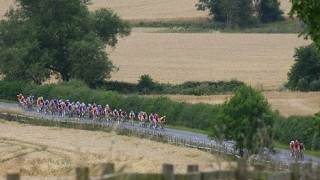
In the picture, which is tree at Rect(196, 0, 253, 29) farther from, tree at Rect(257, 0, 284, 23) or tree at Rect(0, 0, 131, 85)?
tree at Rect(0, 0, 131, 85)

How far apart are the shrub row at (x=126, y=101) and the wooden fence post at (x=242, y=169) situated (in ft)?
163

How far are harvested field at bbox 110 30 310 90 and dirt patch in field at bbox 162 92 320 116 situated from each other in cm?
930

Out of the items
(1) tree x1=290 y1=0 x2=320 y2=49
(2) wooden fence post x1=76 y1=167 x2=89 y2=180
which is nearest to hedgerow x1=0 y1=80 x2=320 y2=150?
(1) tree x1=290 y1=0 x2=320 y2=49

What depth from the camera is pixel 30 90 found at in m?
85.4

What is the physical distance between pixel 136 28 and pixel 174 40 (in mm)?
10269

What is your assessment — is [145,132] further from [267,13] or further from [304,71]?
[267,13]

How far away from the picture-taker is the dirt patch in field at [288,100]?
239 ft

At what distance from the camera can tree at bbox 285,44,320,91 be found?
89.9 m

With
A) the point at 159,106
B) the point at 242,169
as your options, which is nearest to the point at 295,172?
the point at 242,169

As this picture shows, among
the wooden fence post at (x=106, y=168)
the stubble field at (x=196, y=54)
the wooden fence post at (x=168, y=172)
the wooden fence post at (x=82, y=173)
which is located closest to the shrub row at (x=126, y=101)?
the stubble field at (x=196, y=54)

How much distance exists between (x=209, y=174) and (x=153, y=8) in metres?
150

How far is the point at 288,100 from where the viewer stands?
7931 cm

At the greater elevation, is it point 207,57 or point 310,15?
point 310,15

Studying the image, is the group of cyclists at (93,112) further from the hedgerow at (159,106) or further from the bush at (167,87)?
the bush at (167,87)
